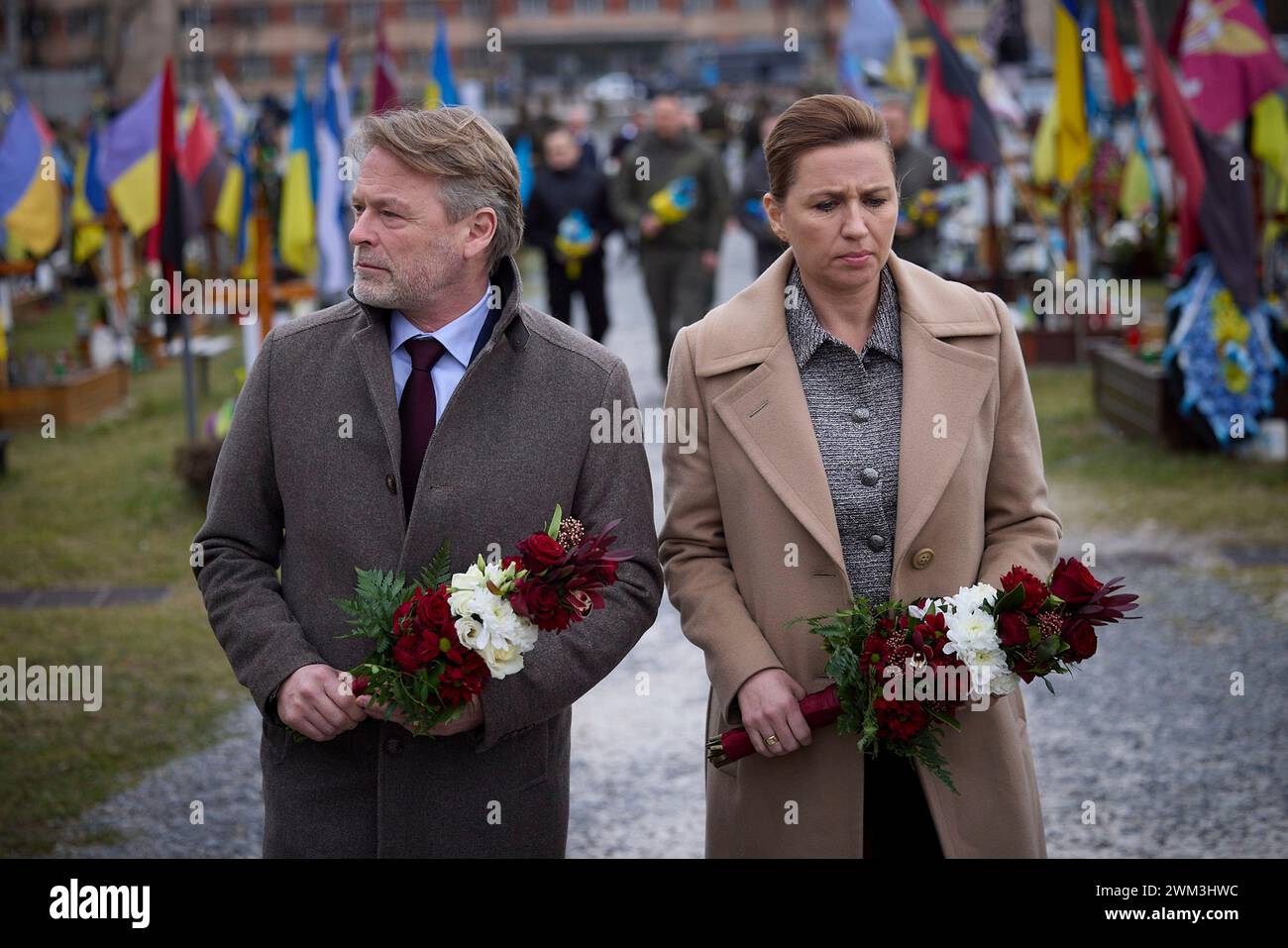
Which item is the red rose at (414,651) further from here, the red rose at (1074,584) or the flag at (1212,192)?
the flag at (1212,192)

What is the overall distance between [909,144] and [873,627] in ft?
27.0

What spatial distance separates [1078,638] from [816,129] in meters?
1.04

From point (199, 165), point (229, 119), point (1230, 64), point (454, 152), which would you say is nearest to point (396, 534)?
point (454, 152)

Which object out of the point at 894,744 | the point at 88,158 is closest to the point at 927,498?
the point at 894,744

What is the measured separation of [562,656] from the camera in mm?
2805

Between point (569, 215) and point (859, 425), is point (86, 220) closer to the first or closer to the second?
point (569, 215)

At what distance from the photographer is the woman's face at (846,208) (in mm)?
2824

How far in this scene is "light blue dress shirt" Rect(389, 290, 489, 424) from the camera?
9.53 ft

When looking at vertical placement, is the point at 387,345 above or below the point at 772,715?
above

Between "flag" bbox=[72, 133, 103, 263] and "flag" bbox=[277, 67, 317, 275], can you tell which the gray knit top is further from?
"flag" bbox=[72, 133, 103, 263]

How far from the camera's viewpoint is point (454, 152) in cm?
280

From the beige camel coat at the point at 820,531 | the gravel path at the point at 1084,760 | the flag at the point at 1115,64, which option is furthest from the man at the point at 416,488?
the flag at the point at 1115,64

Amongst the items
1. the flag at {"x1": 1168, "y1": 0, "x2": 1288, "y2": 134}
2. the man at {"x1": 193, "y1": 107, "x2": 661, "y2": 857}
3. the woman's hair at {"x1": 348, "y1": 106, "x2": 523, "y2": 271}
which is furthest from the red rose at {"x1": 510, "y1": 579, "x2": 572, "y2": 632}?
the flag at {"x1": 1168, "y1": 0, "x2": 1288, "y2": 134}

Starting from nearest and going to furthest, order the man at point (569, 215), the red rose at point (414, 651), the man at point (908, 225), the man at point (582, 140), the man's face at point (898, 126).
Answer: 1. the red rose at point (414, 651)
2. the man's face at point (898, 126)
3. the man at point (908, 225)
4. the man at point (569, 215)
5. the man at point (582, 140)
